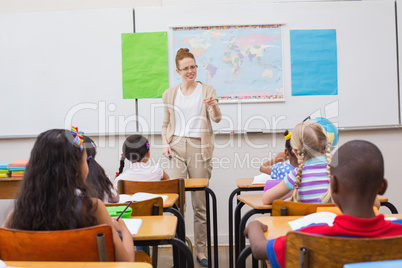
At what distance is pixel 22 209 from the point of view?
1.51 metres

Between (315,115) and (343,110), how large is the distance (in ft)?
0.88

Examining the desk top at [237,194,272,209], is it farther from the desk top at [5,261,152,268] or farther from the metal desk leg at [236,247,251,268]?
the desk top at [5,261,152,268]

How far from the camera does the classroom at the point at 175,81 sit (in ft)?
13.9

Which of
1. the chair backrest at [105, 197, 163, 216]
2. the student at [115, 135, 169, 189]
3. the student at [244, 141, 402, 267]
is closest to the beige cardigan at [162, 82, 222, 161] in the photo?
the student at [115, 135, 169, 189]

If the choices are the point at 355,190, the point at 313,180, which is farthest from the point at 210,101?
the point at 355,190

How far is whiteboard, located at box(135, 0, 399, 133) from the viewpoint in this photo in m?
4.24

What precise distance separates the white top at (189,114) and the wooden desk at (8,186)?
1328 mm

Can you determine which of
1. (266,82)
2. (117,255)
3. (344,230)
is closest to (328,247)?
(344,230)

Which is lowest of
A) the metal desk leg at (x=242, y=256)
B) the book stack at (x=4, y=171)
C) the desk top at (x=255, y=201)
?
the metal desk leg at (x=242, y=256)

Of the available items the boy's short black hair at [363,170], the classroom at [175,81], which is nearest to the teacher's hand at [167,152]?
the classroom at [175,81]

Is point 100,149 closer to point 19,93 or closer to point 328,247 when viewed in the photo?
point 19,93

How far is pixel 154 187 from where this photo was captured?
274 centimetres

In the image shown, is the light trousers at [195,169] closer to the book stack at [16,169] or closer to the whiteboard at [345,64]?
the whiteboard at [345,64]

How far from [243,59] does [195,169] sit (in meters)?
1.23
